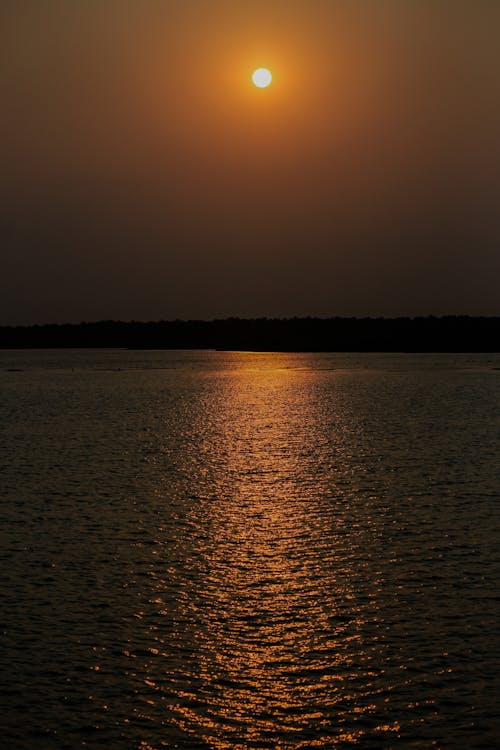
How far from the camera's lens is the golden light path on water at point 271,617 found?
38.1 feet

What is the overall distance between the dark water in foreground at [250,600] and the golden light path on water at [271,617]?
4 centimetres

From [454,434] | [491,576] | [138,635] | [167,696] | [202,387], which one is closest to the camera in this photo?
[167,696]

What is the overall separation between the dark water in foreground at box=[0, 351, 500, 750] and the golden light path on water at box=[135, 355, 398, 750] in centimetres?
4

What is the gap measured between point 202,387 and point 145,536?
283 ft

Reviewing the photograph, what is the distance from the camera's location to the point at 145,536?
73.9ft

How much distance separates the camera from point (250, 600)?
666 inches

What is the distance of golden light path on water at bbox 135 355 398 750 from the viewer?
1161cm

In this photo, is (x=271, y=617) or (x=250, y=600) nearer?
(x=271, y=617)

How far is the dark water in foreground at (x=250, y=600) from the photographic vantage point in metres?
11.6

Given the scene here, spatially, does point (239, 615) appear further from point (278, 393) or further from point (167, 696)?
point (278, 393)

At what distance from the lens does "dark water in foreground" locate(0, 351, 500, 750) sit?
458 inches

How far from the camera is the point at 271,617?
624 inches

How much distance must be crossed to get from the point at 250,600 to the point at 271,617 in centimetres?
111

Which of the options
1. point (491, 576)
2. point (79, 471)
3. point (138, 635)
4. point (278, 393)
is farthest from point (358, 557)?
point (278, 393)
